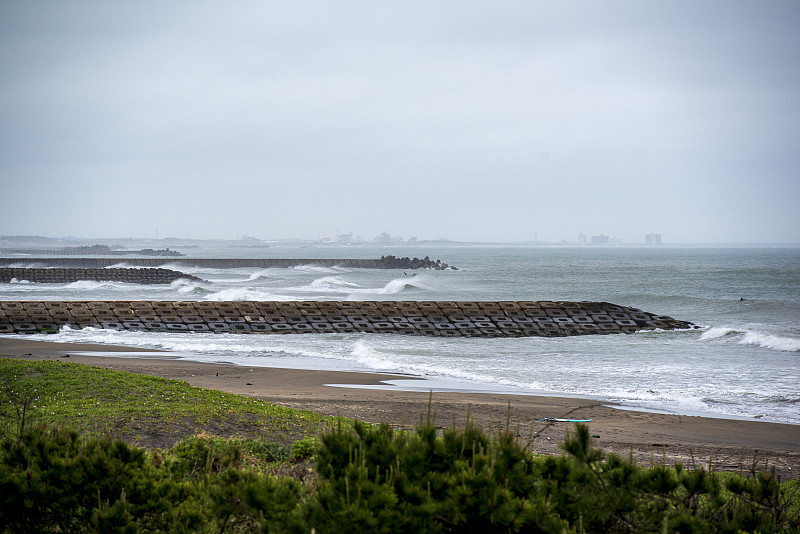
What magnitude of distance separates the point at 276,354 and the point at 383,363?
3.69 m

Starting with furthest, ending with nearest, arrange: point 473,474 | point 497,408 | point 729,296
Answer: point 729,296 → point 497,408 → point 473,474

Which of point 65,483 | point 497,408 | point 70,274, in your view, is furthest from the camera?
point 70,274

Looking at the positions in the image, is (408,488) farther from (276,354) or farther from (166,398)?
(276,354)

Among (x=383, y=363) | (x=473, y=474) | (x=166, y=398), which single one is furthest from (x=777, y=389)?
(x=473, y=474)

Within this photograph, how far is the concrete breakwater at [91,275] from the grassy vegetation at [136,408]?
4935cm

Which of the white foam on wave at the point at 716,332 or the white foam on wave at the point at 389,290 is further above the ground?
the white foam on wave at the point at 716,332

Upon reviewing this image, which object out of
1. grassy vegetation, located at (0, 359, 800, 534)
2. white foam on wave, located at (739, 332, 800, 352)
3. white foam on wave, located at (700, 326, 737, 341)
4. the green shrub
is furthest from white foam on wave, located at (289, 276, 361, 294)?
grassy vegetation, located at (0, 359, 800, 534)

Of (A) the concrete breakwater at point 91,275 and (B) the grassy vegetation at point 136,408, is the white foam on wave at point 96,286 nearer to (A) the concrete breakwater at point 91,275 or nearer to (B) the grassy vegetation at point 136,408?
(A) the concrete breakwater at point 91,275

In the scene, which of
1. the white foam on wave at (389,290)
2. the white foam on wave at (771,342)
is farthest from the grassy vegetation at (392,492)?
the white foam on wave at (389,290)

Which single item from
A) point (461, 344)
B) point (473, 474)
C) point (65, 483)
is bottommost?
point (461, 344)

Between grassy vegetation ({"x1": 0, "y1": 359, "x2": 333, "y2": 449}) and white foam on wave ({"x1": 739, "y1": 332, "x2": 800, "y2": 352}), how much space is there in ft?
64.6

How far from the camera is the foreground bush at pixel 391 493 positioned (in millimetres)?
3078

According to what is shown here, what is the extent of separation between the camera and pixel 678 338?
25750 millimetres

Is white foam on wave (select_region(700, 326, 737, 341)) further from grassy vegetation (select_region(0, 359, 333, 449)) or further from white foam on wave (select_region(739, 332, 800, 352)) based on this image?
grassy vegetation (select_region(0, 359, 333, 449))
